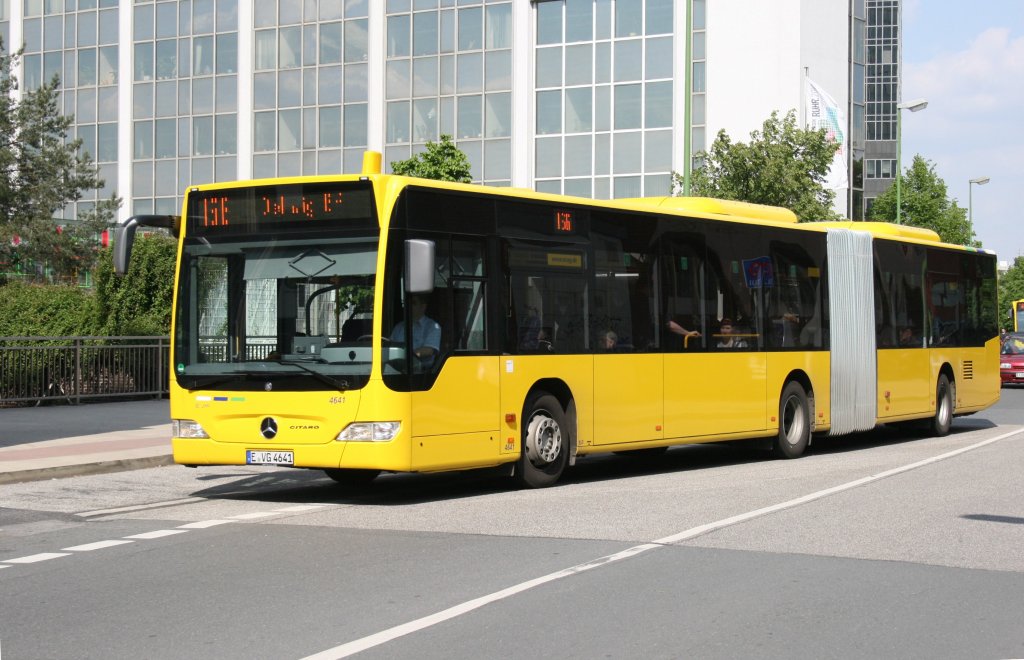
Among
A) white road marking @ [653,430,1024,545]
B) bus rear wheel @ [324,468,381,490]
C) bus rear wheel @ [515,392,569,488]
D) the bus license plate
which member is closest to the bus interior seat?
the bus license plate

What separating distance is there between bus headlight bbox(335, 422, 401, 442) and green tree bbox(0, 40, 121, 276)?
2764cm

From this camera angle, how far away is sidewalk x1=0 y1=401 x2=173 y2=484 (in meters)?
15.2

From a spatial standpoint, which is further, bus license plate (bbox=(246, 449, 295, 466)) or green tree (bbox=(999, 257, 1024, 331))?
green tree (bbox=(999, 257, 1024, 331))

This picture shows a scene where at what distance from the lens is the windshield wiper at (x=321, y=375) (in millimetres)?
11867

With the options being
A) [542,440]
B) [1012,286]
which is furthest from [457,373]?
[1012,286]

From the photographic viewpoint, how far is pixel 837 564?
8.77 metres

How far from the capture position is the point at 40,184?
3825cm

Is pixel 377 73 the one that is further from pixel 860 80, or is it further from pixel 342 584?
pixel 342 584

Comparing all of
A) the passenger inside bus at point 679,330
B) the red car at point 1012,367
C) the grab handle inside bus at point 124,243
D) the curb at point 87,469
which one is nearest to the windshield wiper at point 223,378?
the grab handle inside bus at point 124,243

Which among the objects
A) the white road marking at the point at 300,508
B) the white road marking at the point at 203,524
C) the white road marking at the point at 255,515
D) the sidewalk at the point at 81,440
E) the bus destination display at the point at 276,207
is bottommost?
the white road marking at the point at 300,508

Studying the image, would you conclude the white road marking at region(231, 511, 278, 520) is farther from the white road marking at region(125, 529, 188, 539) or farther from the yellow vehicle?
the yellow vehicle

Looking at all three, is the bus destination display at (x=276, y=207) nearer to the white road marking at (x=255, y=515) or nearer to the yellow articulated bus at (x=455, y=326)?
the yellow articulated bus at (x=455, y=326)

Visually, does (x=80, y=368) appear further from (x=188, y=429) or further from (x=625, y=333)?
(x=625, y=333)

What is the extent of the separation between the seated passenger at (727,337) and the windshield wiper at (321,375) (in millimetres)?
5942
